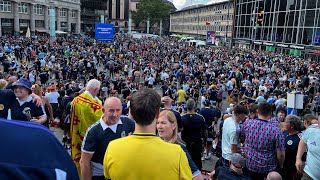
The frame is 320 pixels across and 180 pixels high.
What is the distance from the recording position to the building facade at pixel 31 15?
190ft

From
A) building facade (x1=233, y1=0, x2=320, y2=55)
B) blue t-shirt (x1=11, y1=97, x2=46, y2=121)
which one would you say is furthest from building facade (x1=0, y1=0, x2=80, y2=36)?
blue t-shirt (x1=11, y1=97, x2=46, y2=121)

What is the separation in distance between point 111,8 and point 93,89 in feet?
459

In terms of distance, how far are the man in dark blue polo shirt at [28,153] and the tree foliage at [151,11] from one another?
134343 millimetres

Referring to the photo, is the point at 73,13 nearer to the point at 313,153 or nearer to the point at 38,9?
the point at 38,9

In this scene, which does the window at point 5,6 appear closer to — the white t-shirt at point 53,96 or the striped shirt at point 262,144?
the white t-shirt at point 53,96

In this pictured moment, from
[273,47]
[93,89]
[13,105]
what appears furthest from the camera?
[273,47]

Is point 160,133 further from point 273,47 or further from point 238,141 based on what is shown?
point 273,47

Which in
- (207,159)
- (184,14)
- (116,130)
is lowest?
(207,159)

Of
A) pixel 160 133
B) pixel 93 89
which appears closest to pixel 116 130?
pixel 160 133

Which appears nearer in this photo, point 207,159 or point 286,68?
point 207,159

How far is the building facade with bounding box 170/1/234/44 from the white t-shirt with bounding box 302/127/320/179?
68156 millimetres

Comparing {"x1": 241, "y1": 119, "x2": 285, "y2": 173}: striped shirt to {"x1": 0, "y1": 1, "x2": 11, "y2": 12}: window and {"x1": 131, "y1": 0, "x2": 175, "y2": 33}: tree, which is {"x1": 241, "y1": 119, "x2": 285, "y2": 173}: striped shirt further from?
{"x1": 131, "y1": 0, "x2": 175, "y2": 33}: tree

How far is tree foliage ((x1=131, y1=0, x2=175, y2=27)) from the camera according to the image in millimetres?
131875

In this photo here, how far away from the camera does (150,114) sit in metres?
2.23
